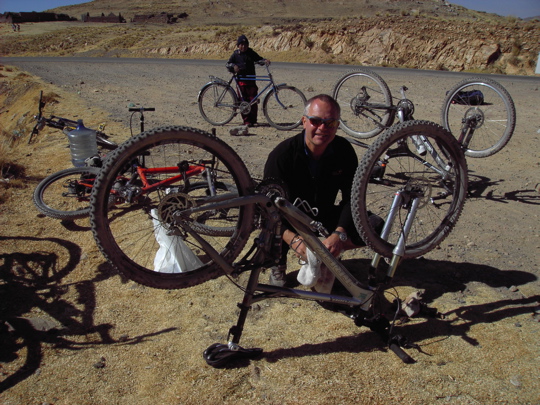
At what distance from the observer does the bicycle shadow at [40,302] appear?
2.98 meters

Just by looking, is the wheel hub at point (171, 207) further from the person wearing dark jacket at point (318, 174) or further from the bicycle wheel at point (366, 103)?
the bicycle wheel at point (366, 103)

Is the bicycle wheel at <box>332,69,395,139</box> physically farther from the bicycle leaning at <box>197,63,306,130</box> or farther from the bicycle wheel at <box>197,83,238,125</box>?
the bicycle wheel at <box>197,83,238,125</box>

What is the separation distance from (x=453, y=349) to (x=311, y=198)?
1.40 m

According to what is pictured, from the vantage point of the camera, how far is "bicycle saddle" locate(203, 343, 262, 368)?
106 inches

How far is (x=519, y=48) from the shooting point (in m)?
25.4

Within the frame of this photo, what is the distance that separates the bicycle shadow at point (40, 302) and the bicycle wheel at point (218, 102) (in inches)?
217

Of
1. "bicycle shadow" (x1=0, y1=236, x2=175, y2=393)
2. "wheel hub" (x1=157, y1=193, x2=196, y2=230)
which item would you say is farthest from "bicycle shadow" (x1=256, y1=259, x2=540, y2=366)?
"bicycle shadow" (x1=0, y1=236, x2=175, y2=393)

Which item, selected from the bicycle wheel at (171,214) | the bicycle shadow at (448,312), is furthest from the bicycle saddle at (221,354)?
the bicycle wheel at (171,214)

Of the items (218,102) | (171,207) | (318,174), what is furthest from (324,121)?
(218,102)

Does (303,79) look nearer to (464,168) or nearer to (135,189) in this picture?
(135,189)

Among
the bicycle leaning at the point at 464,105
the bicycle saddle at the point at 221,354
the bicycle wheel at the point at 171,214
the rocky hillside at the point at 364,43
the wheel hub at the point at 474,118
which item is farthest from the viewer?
the rocky hillside at the point at 364,43

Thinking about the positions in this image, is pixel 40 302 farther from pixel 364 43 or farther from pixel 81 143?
pixel 364 43

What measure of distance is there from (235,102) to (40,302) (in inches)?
262

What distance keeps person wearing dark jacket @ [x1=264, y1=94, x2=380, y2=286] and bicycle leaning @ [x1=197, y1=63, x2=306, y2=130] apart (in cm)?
566
